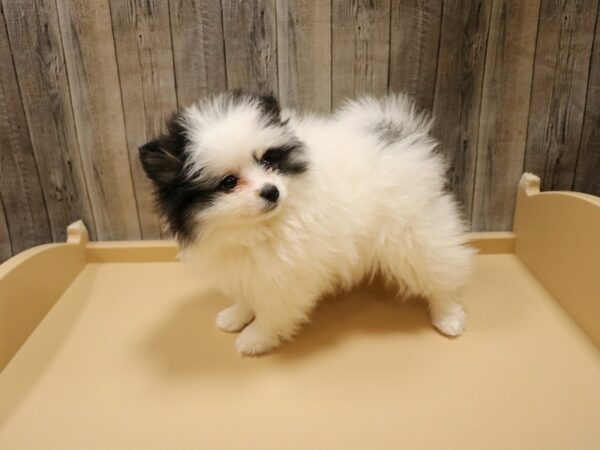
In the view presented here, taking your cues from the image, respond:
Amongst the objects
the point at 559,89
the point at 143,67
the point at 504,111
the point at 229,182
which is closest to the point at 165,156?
the point at 229,182

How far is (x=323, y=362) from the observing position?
1.37m

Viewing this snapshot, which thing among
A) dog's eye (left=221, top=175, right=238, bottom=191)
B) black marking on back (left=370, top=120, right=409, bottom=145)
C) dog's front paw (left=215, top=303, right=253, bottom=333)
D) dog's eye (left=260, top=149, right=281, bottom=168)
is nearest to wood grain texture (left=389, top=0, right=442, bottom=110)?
black marking on back (left=370, top=120, right=409, bottom=145)

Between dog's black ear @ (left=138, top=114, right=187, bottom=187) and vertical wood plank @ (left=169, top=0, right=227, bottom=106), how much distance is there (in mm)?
551

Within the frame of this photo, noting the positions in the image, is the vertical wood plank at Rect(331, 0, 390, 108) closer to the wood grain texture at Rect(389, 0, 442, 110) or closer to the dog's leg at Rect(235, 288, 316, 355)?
the wood grain texture at Rect(389, 0, 442, 110)

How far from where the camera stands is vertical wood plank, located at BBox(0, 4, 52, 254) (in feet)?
5.32

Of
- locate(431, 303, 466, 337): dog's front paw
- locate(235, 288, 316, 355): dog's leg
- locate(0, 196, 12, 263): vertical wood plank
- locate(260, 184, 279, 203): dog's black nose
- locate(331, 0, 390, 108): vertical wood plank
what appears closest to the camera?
locate(260, 184, 279, 203): dog's black nose

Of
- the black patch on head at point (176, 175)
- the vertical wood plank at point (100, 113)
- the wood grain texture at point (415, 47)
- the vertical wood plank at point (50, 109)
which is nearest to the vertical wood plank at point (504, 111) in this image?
the wood grain texture at point (415, 47)

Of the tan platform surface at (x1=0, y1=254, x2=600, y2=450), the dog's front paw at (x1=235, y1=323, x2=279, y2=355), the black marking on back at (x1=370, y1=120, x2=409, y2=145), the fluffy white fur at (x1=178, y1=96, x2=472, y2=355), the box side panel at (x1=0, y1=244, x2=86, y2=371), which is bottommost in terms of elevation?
the tan platform surface at (x1=0, y1=254, x2=600, y2=450)

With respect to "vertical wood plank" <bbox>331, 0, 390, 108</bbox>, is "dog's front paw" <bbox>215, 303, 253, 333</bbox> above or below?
below

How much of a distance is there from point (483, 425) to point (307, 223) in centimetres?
64

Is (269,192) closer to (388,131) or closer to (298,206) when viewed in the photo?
(298,206)

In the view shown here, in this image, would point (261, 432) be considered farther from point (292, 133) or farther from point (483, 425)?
point (292, 133)

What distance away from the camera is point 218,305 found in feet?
5.38

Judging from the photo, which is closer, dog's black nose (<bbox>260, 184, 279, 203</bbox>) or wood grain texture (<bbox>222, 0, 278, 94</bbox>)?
dog's black nose (<bbox>260, 184, 279, 203</bbox>)
